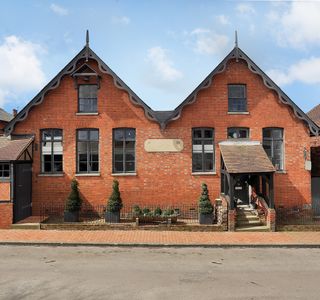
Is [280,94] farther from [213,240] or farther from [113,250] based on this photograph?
[113,250]

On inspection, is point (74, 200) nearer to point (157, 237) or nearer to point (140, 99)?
point (157, 237)

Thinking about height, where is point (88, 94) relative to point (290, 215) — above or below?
above

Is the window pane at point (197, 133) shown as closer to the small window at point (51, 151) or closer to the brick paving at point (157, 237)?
the brick paving at point (157, 237)

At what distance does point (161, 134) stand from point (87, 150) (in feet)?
13.8

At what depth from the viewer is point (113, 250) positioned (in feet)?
41.7

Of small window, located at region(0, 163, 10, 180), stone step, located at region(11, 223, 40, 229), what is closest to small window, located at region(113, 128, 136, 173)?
stone step, located at region(11, 223, 40, 229)

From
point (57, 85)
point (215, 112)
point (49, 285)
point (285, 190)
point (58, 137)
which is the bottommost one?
point (49, 285)

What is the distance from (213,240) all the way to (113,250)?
4.13m

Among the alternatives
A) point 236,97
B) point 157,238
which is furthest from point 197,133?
point 157,238

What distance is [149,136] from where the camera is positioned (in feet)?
60.8

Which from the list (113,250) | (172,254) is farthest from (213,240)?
(113,250)

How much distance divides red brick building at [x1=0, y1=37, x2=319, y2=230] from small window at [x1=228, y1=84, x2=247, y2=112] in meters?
0.17

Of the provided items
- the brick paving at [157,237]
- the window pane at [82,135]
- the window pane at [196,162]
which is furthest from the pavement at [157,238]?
the window pane at [82,135]

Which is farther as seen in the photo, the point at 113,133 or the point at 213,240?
the point at 113,133
